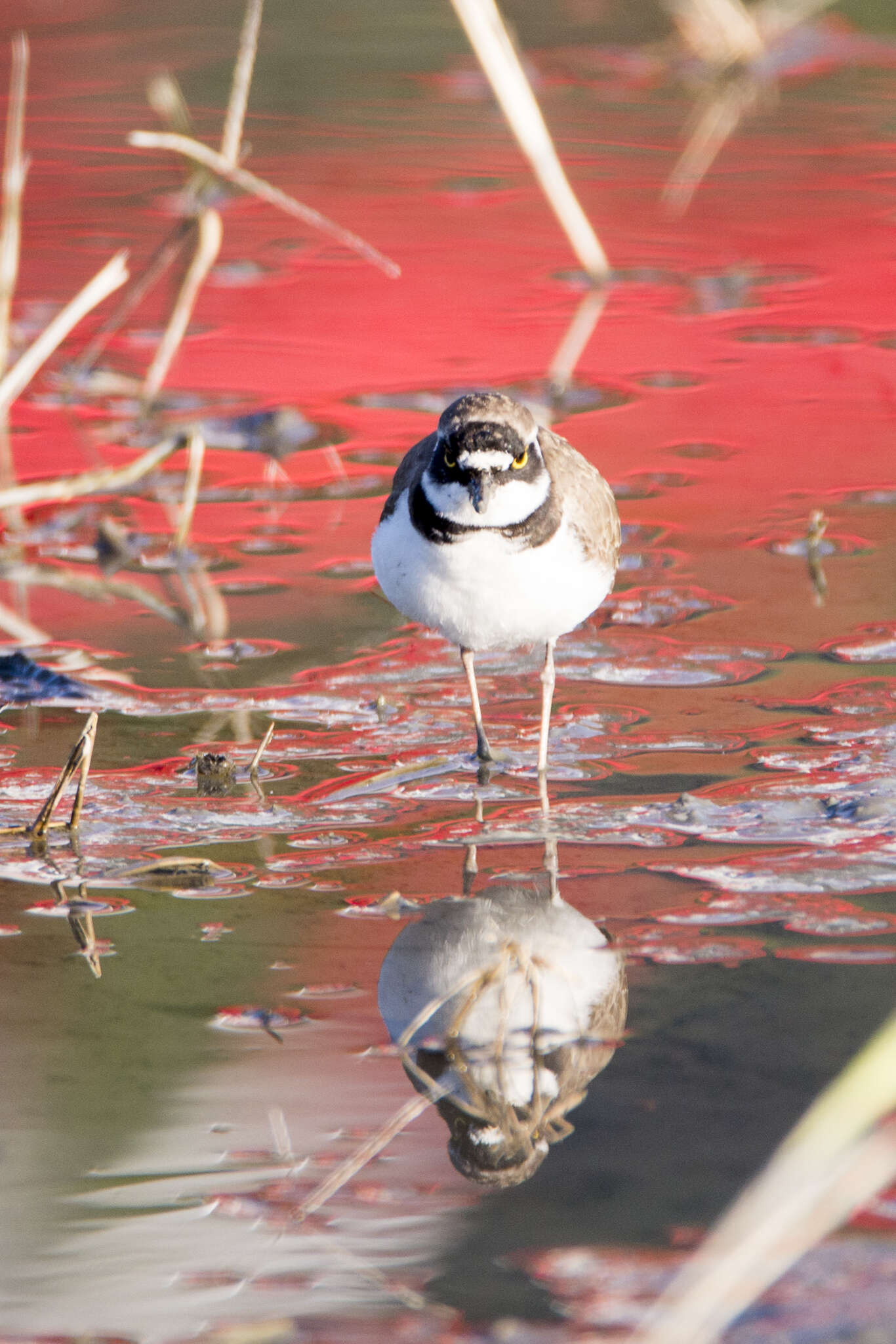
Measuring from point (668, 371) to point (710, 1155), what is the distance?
17.4 feet

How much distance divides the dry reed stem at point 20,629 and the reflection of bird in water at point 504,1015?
220cm

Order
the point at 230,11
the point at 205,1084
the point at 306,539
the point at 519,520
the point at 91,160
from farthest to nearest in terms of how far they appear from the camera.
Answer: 1. the point at 230,11
2. the point at 91,160
3. the point at 306,539
4. the point at 519,520
5. the point at 205,1084

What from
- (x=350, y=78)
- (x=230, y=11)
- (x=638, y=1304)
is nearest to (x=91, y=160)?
(x=350, y=78)

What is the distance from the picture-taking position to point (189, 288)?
684cm

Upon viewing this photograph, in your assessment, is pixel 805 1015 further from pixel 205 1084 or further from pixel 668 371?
pixel 668 371

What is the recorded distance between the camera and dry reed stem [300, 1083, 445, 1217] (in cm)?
266

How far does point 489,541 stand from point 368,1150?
5.75 feet

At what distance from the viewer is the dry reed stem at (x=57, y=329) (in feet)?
18.4

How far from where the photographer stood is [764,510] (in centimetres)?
615

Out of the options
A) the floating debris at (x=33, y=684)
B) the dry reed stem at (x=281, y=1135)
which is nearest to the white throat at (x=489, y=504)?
the floating debris at (x=33, y=684)

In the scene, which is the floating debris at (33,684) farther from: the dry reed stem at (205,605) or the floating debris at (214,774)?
the floating debris at (214,774)

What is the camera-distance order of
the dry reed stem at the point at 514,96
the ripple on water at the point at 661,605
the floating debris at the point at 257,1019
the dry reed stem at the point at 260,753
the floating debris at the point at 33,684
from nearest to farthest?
the floating debris at the point at 257,1019 → the dry reed stem at the point at 260,753 → the floating debris at the point at 33,684 → the ripple on water at the point at 661,605 → the dry reed stem at the point at 514,96

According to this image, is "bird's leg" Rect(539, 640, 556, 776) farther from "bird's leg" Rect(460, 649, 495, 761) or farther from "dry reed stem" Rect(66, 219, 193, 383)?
"dry reed stem" Rect(66, 219, 193, 383)

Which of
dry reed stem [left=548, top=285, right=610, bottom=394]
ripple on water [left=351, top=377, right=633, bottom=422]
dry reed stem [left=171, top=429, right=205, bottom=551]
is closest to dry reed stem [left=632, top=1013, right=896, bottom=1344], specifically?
dry reed stem [left=171, top=429, right=205, bottom=551]
